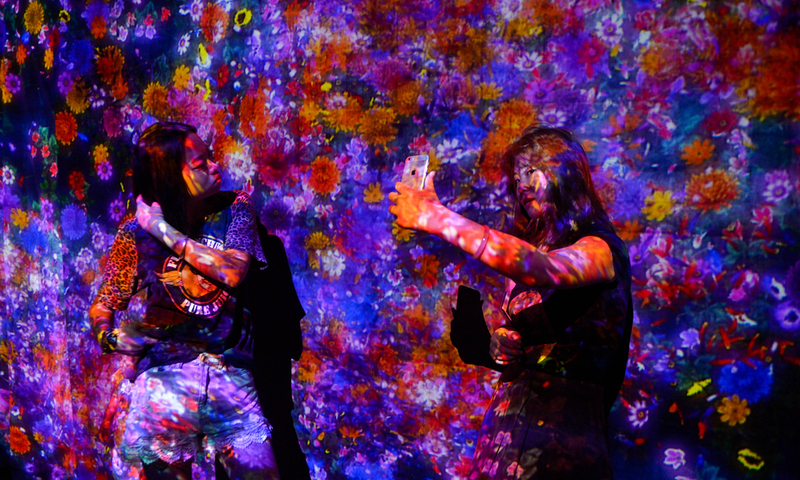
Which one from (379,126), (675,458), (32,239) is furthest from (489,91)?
(32,239)

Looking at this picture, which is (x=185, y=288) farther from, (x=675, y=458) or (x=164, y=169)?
(x=675, y=458)

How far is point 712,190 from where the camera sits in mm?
1362

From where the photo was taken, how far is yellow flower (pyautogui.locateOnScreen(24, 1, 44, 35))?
2.49m

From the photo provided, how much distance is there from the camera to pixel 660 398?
1449 millimetres

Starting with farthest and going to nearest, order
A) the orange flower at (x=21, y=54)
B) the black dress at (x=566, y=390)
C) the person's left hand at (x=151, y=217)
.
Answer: the orange flower at (x=21, y=54), the person's left hand at (x=151, y=217), the black dress at (x=566, y=390)

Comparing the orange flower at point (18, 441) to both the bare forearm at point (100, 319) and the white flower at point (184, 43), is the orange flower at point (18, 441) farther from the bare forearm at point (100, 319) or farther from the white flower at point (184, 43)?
the white flower at point (184, 43)

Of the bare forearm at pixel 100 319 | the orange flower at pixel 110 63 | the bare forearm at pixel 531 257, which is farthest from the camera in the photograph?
the orange flower at pixel 110 63

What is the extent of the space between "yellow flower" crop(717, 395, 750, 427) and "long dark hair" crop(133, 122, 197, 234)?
1688 millimetres

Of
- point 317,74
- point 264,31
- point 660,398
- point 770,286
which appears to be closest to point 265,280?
point 317,74

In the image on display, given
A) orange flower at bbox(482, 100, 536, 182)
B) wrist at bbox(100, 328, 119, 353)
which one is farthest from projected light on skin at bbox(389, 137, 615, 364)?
wrist at bbox(100, 328, 119, 353)

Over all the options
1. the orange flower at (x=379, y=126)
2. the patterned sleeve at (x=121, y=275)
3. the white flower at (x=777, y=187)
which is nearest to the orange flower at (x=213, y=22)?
the orange flower at (x=379, y=126)

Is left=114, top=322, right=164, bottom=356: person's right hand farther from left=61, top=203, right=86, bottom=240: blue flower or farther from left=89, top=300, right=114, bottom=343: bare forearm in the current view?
left=61, top=203, right=86, bottom=240: blue flower

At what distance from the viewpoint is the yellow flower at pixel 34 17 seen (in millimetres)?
2494

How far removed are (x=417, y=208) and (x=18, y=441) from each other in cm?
300
